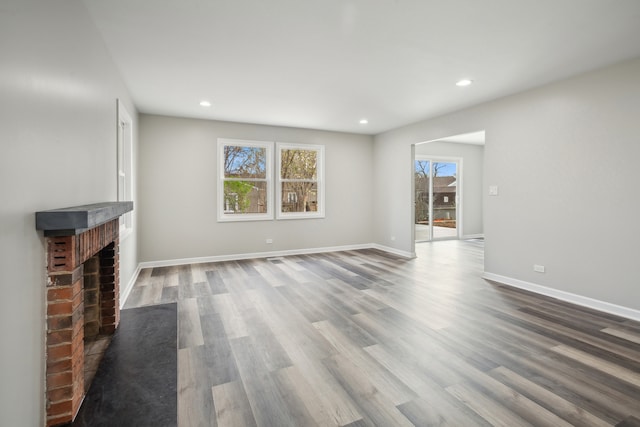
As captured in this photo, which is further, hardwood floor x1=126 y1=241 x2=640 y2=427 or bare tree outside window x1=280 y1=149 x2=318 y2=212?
bare tree outside window x1=280 y1=149 x2=318 y2=212

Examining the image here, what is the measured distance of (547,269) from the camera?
12.8ft

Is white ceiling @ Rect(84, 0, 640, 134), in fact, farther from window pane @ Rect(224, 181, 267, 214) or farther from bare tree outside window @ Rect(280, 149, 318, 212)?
bare tree outside window @ Rect(280, 149, 318, 212)

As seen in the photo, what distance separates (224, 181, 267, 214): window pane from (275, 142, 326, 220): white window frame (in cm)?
27

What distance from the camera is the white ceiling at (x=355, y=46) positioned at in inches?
91.8

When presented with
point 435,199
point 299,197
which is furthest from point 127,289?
point 435,199

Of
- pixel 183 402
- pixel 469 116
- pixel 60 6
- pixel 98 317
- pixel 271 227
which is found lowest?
pixel 183 402

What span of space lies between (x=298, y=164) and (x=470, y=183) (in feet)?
16.9

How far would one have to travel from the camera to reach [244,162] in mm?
6086

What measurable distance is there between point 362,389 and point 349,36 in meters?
2.72

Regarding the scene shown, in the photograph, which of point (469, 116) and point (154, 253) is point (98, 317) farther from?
point (469, 116)

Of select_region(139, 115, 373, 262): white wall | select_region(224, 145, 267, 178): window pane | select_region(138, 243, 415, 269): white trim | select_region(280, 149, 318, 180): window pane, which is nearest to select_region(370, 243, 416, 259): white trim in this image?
select_region(138, 243, 415, 269): white trim

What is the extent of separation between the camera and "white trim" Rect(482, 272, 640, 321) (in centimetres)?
321

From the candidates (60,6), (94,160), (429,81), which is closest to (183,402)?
(94,160)

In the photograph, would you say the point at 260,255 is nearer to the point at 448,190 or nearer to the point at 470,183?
the point at 448,190
